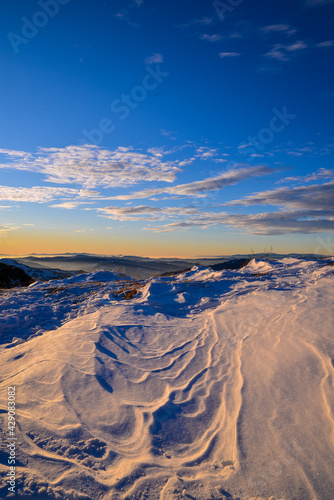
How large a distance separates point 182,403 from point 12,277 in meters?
15.0

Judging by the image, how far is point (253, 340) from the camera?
12.3ft

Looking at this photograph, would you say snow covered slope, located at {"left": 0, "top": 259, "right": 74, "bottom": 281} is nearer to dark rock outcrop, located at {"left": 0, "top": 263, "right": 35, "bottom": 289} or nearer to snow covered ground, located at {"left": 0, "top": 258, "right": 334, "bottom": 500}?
dark rock outcrop, located at {"left": 0, "top": 263, "right": 35, "bottom": 289}

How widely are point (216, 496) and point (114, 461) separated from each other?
0.85 metres

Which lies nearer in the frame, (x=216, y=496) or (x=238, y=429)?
(x=216, y=496)

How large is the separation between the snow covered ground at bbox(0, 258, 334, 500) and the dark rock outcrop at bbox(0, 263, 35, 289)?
1035cm

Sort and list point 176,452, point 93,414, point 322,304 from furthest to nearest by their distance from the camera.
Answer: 1. point 322,304
2. point 93,414
3. point 176,452

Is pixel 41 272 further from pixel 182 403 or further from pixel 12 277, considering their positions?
pixel 182 403

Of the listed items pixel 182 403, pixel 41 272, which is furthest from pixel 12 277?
pixel 182 403

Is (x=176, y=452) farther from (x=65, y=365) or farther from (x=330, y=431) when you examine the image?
(x=65, y=365)

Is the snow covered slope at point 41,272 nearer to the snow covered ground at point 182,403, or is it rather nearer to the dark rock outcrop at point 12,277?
the dark rock outcrop at point 12,277

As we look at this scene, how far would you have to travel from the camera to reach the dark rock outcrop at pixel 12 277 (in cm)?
1421

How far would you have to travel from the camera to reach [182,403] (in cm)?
281

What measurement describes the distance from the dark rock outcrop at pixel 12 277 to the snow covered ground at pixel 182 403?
10.4m

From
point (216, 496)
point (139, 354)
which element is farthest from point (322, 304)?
point (216, 496)
